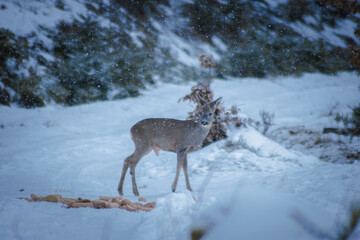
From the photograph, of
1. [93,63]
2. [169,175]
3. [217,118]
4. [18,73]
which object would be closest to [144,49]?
[93,63]

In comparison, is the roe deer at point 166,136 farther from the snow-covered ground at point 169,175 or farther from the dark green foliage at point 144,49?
the dark green foliage at point 144,49

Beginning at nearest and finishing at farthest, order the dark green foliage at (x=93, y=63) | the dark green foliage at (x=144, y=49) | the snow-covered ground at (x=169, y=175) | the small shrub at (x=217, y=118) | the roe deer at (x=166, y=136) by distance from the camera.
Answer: the snow-covered ground at (x=169, y=175) < the roe deer at (x=166, y=136) < the small shrub at (x=217, y=118) < the dark green foliage at (x=144, y=49) < the dark green foliage at (x=93, y=63)

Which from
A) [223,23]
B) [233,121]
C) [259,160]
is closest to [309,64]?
[223,23]

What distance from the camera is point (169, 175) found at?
657 centimetres

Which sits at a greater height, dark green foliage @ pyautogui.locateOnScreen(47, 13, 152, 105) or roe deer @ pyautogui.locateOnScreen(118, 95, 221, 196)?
dark green foliage @ pyautogui.locateOnScreen(47, 13, 152, 105)

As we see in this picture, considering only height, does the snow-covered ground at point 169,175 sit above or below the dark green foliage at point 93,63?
below

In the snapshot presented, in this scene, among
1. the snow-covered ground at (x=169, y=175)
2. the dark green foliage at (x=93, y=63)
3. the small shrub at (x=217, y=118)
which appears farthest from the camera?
the dark green foliage at (x=93, y=63)

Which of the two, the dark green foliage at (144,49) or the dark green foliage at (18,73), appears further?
the dark green foliage at (144,49)

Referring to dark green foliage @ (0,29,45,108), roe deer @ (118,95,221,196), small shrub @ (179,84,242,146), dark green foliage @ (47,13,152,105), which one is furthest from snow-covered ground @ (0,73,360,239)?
dark green foliage @ (47,13,152,105)

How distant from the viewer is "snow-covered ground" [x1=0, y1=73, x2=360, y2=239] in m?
1.29

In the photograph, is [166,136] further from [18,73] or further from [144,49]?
[144,49]

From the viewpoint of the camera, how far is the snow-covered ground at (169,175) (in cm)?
129

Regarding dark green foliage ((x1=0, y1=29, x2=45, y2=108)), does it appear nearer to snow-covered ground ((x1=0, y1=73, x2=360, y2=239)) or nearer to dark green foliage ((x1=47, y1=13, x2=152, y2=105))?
snow-covered ground ((x1=0, y1=73, x2=360, y2=239))

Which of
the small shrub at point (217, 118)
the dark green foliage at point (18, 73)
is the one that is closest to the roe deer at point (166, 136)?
the small shrub at point (217, 118)
